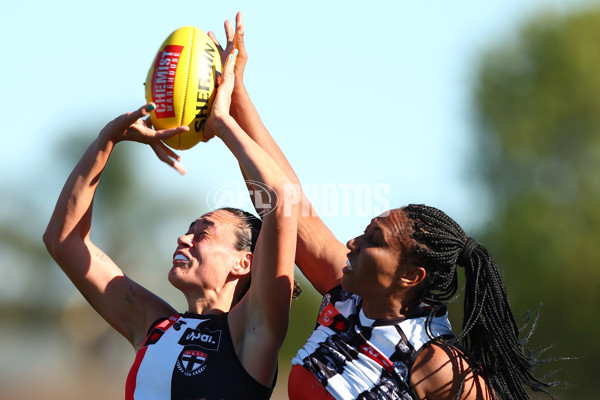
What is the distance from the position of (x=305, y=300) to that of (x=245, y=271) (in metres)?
21.0

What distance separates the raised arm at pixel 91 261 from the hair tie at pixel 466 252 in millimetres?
1635

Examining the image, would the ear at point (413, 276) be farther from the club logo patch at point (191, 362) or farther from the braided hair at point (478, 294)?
the club logo patch at point (191, 362)

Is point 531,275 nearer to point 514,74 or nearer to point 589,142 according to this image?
point 589,142

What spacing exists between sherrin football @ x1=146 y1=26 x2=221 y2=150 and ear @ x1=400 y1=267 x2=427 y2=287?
137 centimetres

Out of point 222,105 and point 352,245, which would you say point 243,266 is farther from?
point 222,105

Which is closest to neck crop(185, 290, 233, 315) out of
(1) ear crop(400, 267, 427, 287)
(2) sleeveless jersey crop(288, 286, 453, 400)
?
(2) sleeveless jersey crop(288, 286, 453, 400)

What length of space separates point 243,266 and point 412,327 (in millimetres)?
1055

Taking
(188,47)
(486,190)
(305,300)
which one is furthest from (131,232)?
(188,47)

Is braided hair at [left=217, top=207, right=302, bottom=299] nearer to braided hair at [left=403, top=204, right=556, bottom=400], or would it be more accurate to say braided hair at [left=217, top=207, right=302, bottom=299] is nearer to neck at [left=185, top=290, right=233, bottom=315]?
neck at [left=185, top=290, right=233, bottom=315]

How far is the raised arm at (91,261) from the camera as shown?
4703 millimetres

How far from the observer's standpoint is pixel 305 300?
25391 millimetres

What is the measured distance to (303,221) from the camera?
466cm

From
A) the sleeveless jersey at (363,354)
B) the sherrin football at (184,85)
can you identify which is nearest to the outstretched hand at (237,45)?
the sherrin football at (184,85)

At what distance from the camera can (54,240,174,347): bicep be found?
474 cm
